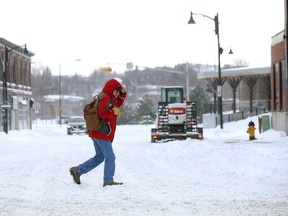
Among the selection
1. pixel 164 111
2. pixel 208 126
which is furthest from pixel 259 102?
pixel 164 111

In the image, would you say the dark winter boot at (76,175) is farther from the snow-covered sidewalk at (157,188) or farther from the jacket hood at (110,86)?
the jacket hood at (110,86)

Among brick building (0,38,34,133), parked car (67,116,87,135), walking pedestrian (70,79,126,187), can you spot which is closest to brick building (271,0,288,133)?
parked car (67,116,87,135)

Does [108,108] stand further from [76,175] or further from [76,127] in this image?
[76,127]

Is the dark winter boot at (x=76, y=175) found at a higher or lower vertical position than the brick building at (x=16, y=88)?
→ lower

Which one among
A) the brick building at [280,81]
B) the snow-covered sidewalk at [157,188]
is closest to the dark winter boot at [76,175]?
the snow-covered sidewalk at [157,188]

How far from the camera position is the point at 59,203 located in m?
7.76

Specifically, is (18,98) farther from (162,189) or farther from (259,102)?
(162,189)

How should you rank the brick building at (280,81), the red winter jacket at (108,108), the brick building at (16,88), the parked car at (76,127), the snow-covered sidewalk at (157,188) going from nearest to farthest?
the snow-covered sidewalk at (157,188), the red winter jacket at (108,108), the brick building at (280,81), the parked car at (76,127), the brick building at (16,88)

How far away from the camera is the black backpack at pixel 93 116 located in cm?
929

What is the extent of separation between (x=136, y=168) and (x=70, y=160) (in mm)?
2756

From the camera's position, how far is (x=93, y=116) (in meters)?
9.30

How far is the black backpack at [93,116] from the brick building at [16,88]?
36994 millimetres

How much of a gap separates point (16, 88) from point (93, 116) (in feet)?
145

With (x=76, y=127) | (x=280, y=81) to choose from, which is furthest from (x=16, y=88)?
(x=280, y=81)
